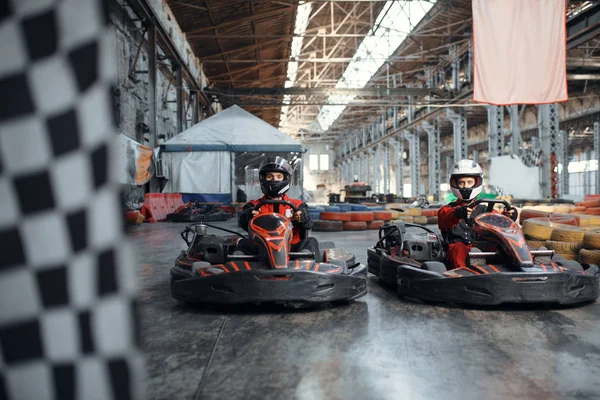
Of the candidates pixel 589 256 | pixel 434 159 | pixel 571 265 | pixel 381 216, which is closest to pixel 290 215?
pixel 571 265

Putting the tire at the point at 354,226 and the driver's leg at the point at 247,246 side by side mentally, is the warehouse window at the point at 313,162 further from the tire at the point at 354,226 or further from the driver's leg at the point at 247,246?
the driver's leg at the point at 247,246

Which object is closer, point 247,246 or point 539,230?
point 247,246

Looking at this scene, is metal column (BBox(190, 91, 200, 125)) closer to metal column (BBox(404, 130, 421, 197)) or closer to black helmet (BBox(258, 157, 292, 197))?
metal column (BBox(404, 130, 421, 197))

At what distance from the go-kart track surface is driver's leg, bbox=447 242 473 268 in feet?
1.72

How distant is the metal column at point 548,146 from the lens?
14.8 meters

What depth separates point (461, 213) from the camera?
13.3ft

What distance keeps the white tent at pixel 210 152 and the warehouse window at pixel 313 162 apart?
2943 cm

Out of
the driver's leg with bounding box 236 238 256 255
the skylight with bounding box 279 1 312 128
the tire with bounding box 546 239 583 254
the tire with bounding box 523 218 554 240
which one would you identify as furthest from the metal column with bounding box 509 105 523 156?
the driver's leg with bounding box 236 238 256 255

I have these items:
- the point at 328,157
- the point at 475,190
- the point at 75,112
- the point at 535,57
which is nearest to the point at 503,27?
the point at 535,57

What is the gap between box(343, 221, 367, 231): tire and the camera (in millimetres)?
10258

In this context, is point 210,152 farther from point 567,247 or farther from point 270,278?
point 270,278

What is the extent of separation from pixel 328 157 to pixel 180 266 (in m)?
42.5

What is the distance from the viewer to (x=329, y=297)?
317 centimetres

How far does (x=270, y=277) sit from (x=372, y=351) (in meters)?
0.90
